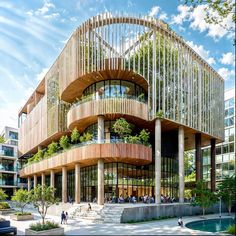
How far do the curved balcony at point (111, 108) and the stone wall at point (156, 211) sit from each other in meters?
9.78

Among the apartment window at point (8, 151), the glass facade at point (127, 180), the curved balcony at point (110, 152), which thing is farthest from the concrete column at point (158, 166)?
the apartment window at point (8, 151)

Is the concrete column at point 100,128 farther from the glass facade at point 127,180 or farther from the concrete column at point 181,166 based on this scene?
the concrete column at point 181,166

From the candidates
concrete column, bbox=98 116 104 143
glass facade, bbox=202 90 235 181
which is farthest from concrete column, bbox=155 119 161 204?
glass facade, bbox=202 90 235 181

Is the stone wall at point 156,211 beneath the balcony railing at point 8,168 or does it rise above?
beneath

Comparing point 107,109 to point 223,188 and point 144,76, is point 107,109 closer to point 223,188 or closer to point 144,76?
point 144,76

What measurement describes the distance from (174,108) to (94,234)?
20328mm

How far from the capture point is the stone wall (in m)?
29.7

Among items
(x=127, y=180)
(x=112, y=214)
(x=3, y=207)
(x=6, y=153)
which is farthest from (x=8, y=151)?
(x=112, y=214)

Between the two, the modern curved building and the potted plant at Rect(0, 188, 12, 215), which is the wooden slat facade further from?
the potted plant at Rect(0, 188, 12, 215)

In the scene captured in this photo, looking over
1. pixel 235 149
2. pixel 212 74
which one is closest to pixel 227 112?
pixel 235 149

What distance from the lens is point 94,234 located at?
22.4 meters

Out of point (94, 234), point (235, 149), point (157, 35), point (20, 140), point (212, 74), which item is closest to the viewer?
point (94, 234)

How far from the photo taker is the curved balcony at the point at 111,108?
1378 inches

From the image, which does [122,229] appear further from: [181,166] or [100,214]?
[181,166]
